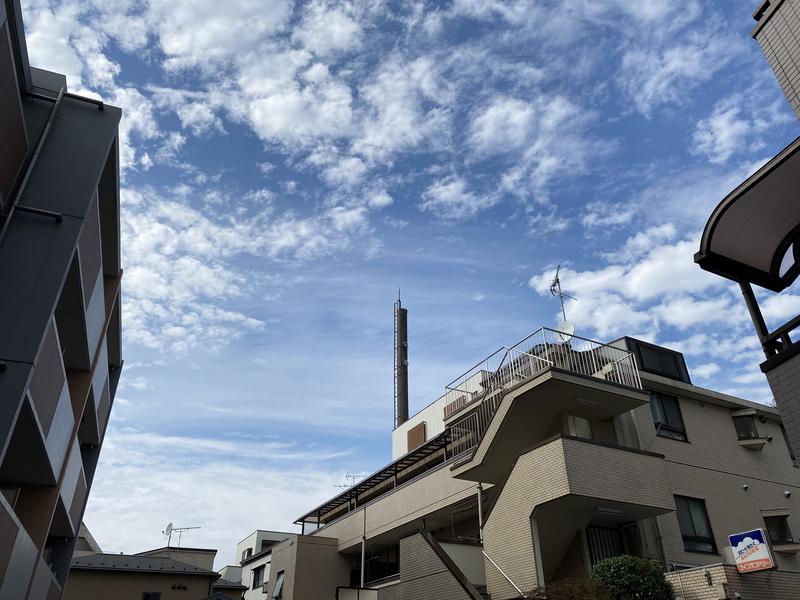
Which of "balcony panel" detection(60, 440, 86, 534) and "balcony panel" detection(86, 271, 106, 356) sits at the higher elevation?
"balcony panel" detection(86, 271, 106, 356)

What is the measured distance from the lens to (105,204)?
47.6ft

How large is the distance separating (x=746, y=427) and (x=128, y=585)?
28787 millimetres

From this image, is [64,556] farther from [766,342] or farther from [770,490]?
[770,490]

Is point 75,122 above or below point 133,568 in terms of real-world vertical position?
above

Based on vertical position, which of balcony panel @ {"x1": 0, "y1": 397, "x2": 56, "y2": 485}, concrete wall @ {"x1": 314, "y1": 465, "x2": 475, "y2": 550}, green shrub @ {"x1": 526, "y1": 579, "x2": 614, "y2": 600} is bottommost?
green shrub @ {"x1": 526, "y1": 579, "x2": 614, "y2": 600}

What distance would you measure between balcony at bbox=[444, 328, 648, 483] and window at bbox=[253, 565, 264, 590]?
66.8 ft

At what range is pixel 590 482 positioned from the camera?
14.7 m

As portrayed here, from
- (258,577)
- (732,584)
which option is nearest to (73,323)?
(732,584)

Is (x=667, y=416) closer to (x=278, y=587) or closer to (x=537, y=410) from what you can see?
(x=537, y=410)

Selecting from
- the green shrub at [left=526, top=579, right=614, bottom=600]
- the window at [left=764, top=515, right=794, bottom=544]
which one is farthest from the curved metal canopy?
the window at [left=764, top=515, right=794, bottom=544]

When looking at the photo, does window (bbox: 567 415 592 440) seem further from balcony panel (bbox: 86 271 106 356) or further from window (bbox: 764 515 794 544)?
balcony panel (bbox: 86 271 106 356)

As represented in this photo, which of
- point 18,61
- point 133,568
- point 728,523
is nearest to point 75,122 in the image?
point 18,61

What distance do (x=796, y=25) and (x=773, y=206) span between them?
361 centimetres

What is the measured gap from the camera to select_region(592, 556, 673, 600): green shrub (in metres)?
12.5
